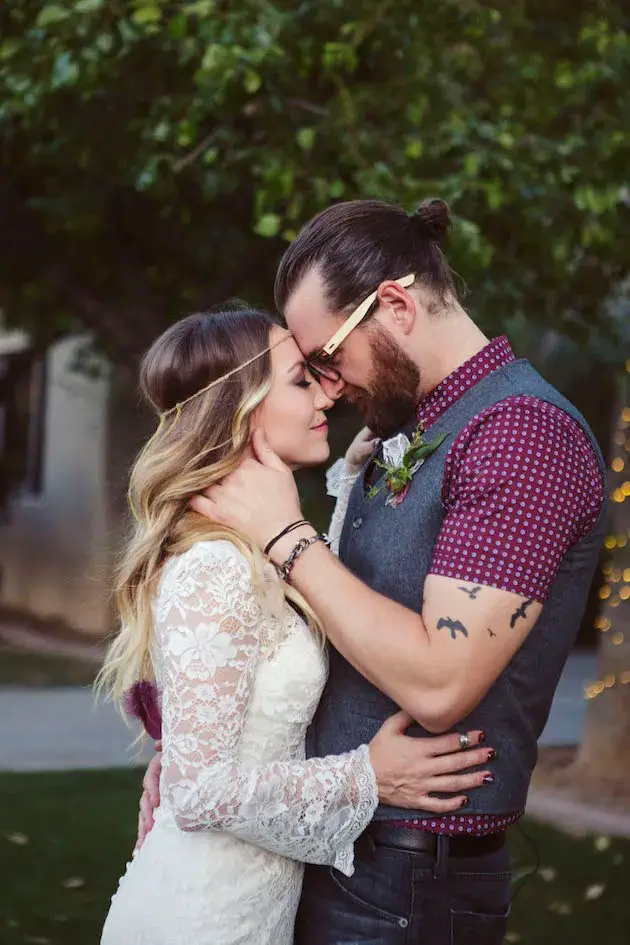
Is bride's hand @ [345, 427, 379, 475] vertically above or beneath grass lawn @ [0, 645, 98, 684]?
above

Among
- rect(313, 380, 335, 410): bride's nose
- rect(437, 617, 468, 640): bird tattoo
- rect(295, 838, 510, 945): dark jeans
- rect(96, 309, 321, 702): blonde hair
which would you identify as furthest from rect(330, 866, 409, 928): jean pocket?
rect(313, 380, 335, 410): bride's nose

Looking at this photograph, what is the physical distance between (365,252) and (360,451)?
0.69 meters

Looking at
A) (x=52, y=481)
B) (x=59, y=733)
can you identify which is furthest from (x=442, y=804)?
(x=52, y=481)

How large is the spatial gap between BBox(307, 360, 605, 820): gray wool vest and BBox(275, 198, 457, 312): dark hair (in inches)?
12.5

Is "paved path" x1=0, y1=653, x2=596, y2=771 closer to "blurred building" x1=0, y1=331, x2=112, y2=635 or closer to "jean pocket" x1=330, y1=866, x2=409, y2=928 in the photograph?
"blurred building" x1=0, y1=331, x2=112, y2=635

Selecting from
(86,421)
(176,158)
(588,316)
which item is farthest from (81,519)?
(176,158)

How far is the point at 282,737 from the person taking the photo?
2.82 meters

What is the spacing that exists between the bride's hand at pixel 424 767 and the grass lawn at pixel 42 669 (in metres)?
9.48

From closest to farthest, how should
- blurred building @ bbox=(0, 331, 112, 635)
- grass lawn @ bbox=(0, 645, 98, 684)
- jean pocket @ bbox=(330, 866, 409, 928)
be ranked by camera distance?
1. jean pocket @ bbox=(330, 866, 409, 928)
2. grass lawn @ bbox=(0, 645, 98, 684)
3. blurred building @ bbox=(0, 331, 112, 635)

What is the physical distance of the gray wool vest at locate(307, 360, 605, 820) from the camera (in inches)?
109

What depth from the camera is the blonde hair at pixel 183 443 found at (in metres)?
2.91

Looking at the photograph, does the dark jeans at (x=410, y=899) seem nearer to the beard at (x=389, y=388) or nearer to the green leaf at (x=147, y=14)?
the beard at (x=389, y=388)

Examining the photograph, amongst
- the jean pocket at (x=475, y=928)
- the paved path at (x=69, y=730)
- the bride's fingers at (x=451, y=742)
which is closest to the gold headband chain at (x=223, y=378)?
the bride's fingers at (x=451, y=742)

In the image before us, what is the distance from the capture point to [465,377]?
296 centimetres
